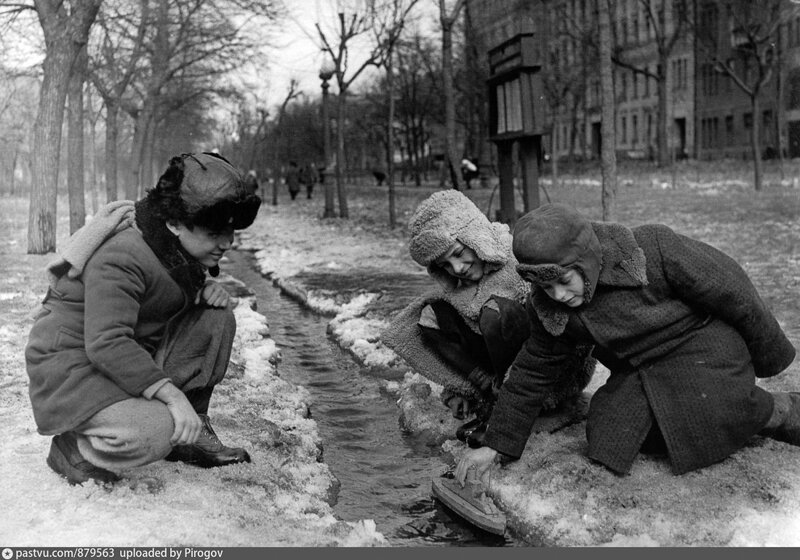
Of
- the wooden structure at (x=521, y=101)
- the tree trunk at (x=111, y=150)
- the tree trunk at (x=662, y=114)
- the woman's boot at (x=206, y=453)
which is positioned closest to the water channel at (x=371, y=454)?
the woman's boot at (x=206, y=453)

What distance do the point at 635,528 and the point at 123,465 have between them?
1.89 metres

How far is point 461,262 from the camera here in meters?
3.96

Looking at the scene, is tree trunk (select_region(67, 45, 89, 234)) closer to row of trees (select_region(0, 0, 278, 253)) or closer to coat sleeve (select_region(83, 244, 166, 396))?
row of trees (select_region(0, 0, 278, 253))

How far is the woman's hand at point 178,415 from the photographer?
3.10m

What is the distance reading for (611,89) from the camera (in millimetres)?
9391

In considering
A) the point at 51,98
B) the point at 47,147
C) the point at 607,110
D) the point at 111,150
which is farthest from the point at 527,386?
the point at 111,150

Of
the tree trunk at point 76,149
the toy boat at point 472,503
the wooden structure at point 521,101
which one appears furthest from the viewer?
the tree trunk at point 76,149

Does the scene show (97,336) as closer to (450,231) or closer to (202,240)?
(202,240)

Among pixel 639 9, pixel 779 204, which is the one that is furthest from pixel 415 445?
pixel 639 9

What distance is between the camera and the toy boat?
3.36 m

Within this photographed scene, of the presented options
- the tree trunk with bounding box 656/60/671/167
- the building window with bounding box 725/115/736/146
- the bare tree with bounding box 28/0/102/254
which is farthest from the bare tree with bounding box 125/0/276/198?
the building window with bounding box 725/115/736/146

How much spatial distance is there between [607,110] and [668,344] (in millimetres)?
6658

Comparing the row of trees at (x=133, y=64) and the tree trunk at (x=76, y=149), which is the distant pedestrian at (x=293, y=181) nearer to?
the row of trees at (x=133, y=64)

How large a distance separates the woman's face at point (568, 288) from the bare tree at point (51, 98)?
11.7 metres
